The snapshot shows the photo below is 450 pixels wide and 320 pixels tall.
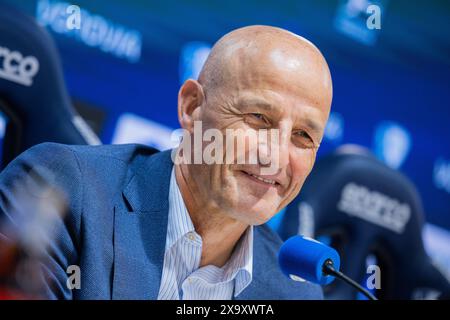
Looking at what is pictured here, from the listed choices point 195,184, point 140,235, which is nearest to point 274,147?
point 195,184

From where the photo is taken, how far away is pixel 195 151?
158cm

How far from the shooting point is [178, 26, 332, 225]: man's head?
1471mm

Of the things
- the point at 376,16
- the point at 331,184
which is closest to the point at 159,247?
the point at 331,184

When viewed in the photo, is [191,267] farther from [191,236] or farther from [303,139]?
[303,139]

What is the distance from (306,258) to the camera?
54.5 inches

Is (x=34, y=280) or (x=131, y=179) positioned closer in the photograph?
(x=34, y=280)

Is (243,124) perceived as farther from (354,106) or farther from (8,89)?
(354,106)

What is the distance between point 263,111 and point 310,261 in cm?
32

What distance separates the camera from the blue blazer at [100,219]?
1.40 meters

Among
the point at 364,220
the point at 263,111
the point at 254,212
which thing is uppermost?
the point at 263,111

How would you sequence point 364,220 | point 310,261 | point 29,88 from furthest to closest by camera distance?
point 364,220, point 29,88, point 310,261

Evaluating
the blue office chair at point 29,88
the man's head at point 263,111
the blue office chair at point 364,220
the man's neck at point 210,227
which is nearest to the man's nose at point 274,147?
the man's head at point 263,111

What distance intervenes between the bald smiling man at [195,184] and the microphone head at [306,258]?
11 cm

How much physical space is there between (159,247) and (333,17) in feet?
4.62
